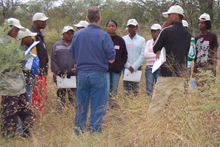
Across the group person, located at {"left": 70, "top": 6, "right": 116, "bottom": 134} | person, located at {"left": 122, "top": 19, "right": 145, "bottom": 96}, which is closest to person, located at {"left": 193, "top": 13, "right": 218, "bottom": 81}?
person, located at {"left": 122, "top": 19, "right": 145, "bottom": 96}

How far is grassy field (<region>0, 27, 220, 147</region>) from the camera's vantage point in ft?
9.44

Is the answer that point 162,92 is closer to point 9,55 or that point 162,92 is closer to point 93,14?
point 93,14

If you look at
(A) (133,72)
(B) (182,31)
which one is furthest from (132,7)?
(B) (182,31)

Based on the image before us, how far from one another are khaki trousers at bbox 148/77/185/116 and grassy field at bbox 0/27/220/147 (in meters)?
0.14

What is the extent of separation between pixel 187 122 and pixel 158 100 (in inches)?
33.3

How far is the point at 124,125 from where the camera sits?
3.76 m

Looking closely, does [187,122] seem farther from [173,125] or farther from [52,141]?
[52,141]

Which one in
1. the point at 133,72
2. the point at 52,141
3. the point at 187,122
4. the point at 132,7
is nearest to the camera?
the point at 187,122

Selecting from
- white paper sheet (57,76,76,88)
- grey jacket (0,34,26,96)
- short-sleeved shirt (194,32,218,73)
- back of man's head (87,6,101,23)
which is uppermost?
back of man's head (87,6,101,23)

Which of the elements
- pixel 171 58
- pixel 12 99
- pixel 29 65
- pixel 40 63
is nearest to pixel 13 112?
pixel 12 99

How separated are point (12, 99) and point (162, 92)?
2.17 m

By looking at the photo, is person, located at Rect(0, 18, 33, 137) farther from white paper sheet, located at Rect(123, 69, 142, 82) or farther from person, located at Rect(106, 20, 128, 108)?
white paper sheet, located at Rect(123, 69, 142, 82)

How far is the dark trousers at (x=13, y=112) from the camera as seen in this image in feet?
11.9

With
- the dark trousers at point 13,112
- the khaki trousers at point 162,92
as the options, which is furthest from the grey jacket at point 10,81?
the khaki trousers at point 162,92
